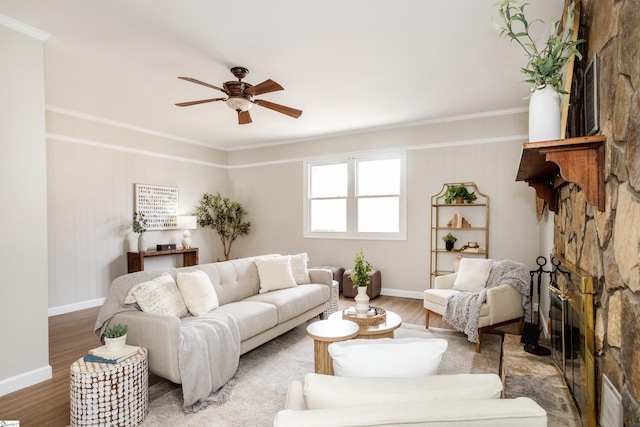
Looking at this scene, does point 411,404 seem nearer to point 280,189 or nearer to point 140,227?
point 140,227

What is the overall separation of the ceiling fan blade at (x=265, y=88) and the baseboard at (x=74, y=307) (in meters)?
4.05

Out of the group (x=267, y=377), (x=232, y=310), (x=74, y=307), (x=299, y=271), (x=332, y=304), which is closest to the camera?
(x=267, y=377)

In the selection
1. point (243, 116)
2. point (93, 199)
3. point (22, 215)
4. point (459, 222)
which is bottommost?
point (459, 222)

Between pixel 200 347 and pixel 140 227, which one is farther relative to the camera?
pixel 140 227

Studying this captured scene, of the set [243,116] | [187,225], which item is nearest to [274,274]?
[243,116]

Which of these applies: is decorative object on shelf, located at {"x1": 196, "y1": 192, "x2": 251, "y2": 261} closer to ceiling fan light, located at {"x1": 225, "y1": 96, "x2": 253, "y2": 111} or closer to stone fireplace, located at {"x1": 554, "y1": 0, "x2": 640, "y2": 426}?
ceiling fan light, located at {"x1": 225, "y1": 96, "x2": 253, "y2": 111}

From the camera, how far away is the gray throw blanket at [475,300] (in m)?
3.36

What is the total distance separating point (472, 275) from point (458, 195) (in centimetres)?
156

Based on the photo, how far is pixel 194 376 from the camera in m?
2.38

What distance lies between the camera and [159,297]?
8.86 feet

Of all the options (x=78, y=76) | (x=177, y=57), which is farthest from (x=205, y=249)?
(x=177, y=57)

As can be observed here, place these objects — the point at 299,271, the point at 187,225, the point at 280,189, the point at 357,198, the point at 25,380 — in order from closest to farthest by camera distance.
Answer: the point at 25,380
the point at 299,271
the point at 357,198
the point at 187,225
the point at 280,189

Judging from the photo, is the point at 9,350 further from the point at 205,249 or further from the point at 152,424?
the point at 205,249

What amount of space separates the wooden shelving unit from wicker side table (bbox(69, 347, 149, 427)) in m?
4.28
